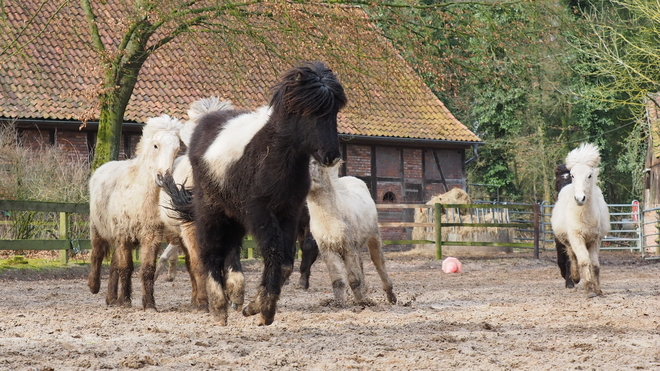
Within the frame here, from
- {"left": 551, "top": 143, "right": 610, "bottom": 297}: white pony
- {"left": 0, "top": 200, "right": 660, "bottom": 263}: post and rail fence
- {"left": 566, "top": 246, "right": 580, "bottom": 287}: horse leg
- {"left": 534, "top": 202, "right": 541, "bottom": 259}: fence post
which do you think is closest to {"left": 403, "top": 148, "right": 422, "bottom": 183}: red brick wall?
{"left": 0, "top": 200, "right": 660, "bottom": 263}: post and rail fence

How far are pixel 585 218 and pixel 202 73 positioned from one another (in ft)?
58.1

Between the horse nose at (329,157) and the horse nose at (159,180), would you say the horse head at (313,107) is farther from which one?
the horse nose at (159,180)

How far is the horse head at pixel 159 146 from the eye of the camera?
8.82 metres

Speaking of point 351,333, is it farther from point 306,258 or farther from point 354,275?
point 306,258

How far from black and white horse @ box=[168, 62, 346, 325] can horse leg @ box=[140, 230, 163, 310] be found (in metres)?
1.86

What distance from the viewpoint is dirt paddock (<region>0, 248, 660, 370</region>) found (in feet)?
17.8

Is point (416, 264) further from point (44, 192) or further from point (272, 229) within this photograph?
point (272, 229)

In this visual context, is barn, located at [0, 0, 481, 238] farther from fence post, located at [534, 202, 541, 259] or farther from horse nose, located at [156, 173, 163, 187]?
horse nose, located at [156, 173, 163, 187]

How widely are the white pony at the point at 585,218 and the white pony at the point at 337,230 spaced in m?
2.84

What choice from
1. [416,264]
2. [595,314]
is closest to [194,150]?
[595,314]

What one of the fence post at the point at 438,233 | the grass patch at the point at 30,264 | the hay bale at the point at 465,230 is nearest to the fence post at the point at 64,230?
the grass patch at the point at 30,264

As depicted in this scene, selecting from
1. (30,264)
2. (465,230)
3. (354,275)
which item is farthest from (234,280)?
(465,230)

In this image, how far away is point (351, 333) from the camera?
6746 mm

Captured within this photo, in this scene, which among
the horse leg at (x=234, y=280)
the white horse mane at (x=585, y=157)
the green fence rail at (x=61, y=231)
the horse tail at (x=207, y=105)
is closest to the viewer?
the horse leg at (x=234, y=280)
